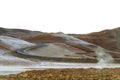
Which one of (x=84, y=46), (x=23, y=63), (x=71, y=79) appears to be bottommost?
(x=71, y=79)

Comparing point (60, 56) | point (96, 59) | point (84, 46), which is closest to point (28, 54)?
point (60, 56)

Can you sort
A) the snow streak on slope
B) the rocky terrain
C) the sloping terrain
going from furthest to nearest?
the snow streak on slope < the sloping terrain < the rocky terrain

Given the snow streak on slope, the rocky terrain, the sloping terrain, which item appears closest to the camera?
the rocky terrain

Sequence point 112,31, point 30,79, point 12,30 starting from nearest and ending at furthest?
point 30,79, point 112,31, point 12,30

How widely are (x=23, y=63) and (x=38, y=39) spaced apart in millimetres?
40215

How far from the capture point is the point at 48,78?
2511 centimetres

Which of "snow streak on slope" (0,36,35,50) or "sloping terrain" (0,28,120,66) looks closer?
"sloping terrain" (0,28,120,66)

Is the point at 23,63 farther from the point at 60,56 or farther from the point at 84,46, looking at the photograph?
the point at 84,46

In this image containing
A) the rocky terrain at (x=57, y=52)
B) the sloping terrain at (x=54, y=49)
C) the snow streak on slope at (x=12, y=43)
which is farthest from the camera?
the snow streak on slope at (x=12, y=43)

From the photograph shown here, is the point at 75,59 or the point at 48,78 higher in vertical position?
the point at 75,59

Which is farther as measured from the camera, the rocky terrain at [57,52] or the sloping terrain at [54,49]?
the sloping terrain at [54,49]

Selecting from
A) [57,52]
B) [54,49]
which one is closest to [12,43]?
[54,49]

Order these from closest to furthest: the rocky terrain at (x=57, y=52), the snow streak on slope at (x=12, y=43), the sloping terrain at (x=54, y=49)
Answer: the rocky terrain at (x=57, y=52)
the sloping terrain at (x=54, y=49)
the snow streak on slope at (x=12, y=43)

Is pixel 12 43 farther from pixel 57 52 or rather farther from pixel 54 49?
pixel 57 52
